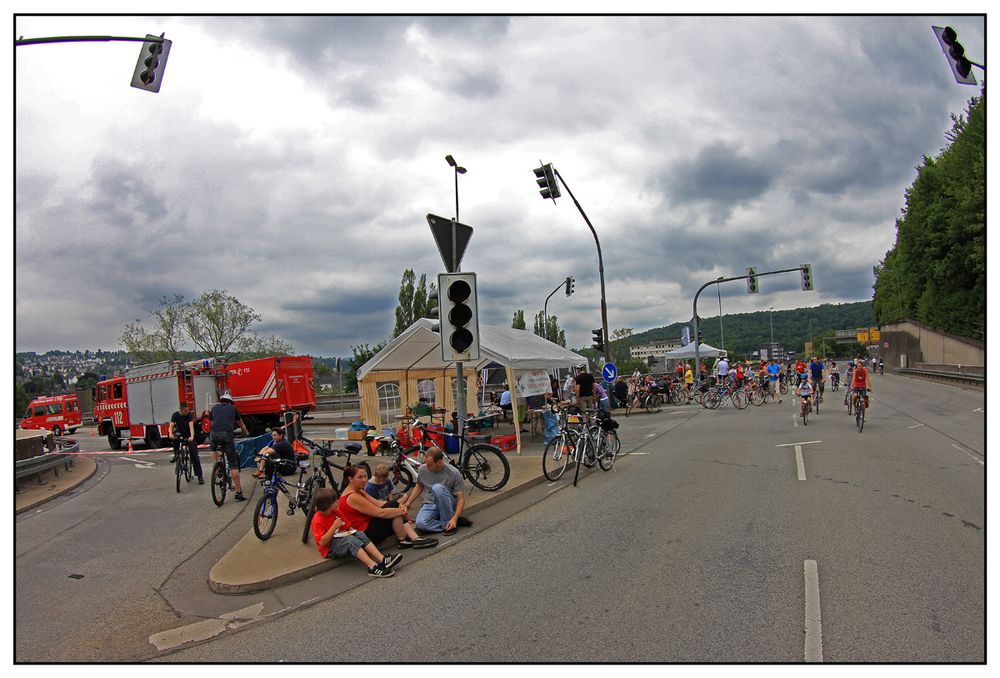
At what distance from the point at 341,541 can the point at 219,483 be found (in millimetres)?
4989

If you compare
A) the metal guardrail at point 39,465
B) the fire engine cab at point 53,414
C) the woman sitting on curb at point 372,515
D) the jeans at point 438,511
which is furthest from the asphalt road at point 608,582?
the fire engine cab at point 53,414

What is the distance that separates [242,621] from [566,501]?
4717 mm

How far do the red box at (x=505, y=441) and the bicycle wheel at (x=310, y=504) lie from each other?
6.23m

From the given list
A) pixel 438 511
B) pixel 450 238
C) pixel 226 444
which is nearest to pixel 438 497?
pixel 438 511

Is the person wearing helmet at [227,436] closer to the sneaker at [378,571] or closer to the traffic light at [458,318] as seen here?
the traffic light at [458,318]

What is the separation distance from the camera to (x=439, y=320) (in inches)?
331

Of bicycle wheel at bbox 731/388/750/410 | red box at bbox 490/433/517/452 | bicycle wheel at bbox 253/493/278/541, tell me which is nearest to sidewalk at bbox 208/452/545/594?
bicycle wheel at bbox 253/493/278/541

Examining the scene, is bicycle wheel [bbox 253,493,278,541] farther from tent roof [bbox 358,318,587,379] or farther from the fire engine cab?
the fire engine cab

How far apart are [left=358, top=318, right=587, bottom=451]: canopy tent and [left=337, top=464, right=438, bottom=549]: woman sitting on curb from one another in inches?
326

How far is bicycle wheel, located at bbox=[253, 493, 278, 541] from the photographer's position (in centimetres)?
731

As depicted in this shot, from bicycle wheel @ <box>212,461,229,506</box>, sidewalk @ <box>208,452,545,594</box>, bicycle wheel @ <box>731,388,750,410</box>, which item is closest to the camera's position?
sidewalk @ <box>208,452,545,594</box>

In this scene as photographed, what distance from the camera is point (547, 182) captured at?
54.1 feet

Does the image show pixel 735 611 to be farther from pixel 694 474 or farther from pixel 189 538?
pixel 189 538

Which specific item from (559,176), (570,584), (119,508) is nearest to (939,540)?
(570,584)
